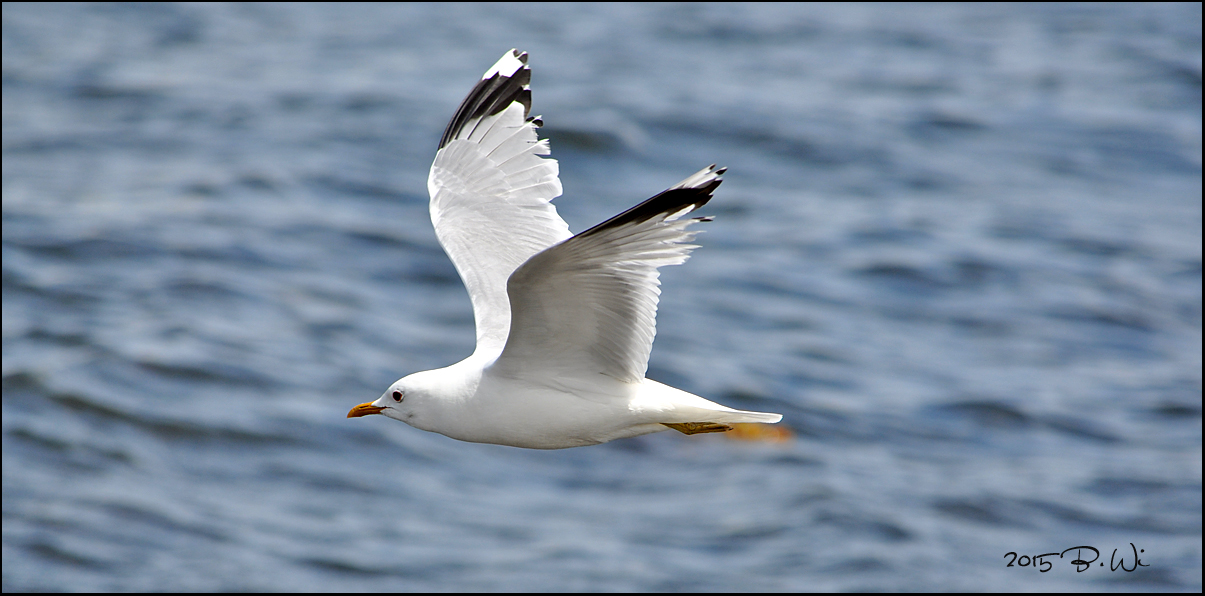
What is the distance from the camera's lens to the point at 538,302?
17.1 ft

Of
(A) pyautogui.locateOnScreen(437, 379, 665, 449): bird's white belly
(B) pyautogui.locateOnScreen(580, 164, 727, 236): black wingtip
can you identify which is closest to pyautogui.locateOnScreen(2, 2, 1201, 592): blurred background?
(A) pyautogui.locateOnScreen(437, 379, 665, 449): bird's white belly

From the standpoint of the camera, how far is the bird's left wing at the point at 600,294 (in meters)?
4.77

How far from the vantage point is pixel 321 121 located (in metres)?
23.7

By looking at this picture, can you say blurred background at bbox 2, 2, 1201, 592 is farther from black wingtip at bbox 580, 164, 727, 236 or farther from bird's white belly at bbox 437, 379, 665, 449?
black wingtip at bbox 580, 164, 727, 236

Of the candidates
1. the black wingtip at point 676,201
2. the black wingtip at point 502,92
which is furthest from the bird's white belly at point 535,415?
the black wingtip at point 502,92

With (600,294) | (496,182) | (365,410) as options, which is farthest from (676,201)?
(496,182)

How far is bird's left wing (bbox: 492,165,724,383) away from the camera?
4770mm

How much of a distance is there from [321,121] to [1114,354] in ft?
44.6

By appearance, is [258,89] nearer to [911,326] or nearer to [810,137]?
[810,137]

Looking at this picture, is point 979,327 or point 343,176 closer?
point 979,327

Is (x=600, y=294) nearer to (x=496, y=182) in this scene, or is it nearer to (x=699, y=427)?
(x=699, y=427)

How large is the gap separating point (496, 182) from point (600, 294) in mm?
1723

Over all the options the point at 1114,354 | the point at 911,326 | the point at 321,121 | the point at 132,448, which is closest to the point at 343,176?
the point at 321,121

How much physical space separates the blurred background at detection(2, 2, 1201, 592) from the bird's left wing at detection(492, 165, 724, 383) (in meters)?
9.42
